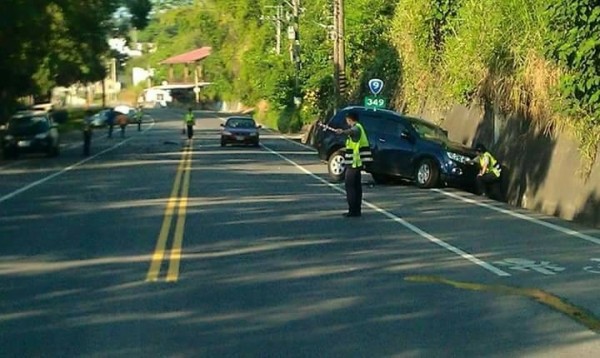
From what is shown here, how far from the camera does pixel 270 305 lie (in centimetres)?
1159

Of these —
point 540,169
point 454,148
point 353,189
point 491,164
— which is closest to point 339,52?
point 454,148

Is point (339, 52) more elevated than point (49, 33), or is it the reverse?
point (49, 33)

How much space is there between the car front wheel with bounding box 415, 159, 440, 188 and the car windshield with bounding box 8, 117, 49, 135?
1964 cm

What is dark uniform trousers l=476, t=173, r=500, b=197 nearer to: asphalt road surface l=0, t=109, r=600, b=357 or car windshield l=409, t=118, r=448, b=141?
car windshield l=409, t=118, r=448, b=141

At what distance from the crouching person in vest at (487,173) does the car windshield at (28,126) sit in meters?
20.7

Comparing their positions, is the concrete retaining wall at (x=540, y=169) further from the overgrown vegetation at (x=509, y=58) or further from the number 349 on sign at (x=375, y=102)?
the number 349 on sign at (x=375, y=102)

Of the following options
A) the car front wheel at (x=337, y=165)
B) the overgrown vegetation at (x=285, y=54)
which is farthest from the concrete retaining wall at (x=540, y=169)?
the overgrown vegetation at (x=285, y=54)

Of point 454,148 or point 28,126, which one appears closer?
point 454,148

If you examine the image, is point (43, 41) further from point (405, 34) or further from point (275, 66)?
point (275, 66)

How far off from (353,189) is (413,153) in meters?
8.83

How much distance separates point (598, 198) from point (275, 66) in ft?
179

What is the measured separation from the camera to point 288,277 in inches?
531

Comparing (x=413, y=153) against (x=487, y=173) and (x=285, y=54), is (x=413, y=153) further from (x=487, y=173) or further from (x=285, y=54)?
(x=285, y=54)

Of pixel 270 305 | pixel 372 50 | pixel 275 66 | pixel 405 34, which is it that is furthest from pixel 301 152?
pixel 270 305
